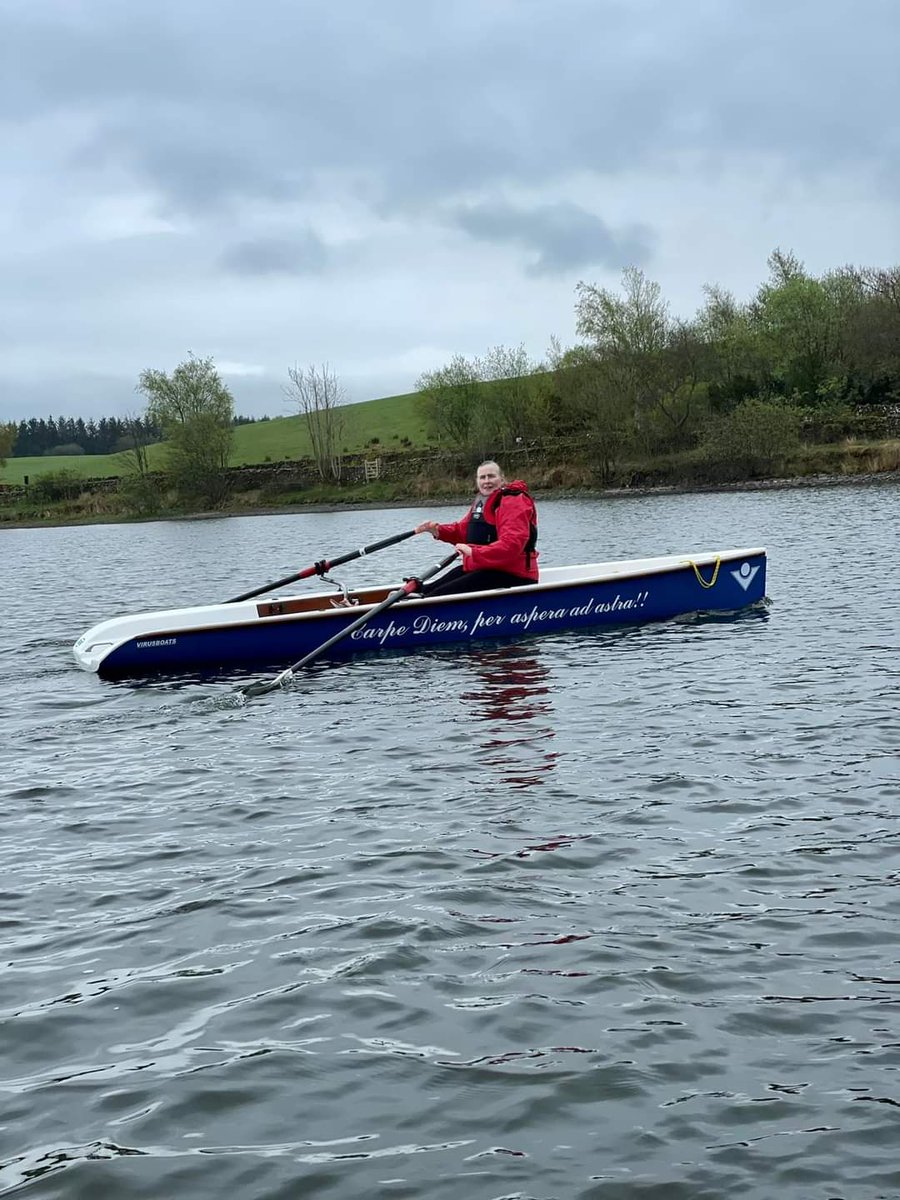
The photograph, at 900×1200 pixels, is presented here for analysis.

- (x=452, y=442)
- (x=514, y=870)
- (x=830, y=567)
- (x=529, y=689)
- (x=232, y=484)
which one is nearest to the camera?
(x=514, y=870)

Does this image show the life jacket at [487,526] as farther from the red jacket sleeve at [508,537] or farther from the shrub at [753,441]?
the shrub at [753,441]

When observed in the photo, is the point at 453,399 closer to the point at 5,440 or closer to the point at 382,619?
the point at 5,440

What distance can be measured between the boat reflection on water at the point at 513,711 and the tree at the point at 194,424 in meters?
73.1

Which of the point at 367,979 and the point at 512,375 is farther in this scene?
the point at 512,375

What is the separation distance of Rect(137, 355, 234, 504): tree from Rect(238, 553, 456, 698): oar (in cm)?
7244

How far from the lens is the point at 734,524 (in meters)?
37.2

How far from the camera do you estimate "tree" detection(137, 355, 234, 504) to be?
84.8 metres

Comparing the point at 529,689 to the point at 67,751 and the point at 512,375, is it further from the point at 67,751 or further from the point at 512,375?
the point at 512,375

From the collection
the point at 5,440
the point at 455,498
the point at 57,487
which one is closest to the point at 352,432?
the point at 57,487

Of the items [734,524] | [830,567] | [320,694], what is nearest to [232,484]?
[734,524]

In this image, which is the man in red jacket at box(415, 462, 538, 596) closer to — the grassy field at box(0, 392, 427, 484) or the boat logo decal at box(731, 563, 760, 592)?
the boat logo decal at box(731, 563, 760, 592)

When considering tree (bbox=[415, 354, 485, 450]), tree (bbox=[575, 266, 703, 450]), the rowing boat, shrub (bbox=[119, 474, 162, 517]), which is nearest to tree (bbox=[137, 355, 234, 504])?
shrub (bbox=[119, 474, 162, 517])

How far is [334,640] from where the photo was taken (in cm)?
1380

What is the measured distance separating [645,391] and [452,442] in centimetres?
1682
